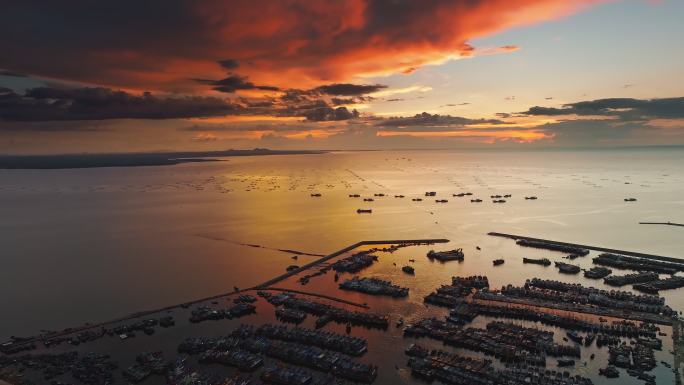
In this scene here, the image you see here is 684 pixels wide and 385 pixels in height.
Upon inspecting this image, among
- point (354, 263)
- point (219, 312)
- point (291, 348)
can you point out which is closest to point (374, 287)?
point (354, 263)

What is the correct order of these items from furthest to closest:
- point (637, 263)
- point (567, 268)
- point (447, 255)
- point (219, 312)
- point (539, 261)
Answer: point (447, 255) < point (539, 261) < point (637, 263) < point (567, 268) < point (219, 312)

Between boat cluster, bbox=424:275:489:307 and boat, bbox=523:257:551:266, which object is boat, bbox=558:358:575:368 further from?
boat, bbox=523:257:551:266

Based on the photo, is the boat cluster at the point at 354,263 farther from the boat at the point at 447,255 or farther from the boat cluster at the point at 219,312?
the boat cluster at the point at 219,312

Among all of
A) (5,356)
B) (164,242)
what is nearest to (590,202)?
(164,242)

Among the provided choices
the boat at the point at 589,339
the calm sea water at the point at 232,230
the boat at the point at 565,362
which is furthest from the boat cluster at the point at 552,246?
the boat at the point at 565,362

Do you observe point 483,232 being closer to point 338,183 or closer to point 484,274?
point 484,274

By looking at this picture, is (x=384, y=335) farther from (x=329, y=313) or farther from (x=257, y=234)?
(x=257, y=234)

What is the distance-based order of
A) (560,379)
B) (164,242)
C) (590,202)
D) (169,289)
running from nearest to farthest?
(560,379) < (169,289) < (164,242) < (590,202)
